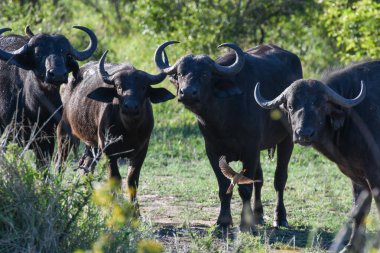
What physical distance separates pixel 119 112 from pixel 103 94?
0.25 meters

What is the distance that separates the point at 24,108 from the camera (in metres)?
9.47

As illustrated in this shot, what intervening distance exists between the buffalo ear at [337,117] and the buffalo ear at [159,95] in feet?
6.18

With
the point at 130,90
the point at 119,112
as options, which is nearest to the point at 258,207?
the point at 119,112

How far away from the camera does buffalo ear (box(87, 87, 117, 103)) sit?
911cm

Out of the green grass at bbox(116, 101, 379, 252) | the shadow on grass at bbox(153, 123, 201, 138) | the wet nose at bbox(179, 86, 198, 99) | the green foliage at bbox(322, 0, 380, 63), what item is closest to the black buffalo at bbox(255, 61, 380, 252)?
the green grass at bbox(116, 101, 379, 252)

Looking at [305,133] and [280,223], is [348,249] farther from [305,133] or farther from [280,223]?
[280,223]

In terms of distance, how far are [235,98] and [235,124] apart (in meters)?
0.27

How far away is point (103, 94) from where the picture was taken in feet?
29.9

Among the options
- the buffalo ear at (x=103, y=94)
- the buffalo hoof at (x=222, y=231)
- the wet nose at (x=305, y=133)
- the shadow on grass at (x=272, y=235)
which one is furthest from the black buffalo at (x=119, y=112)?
the wet nose at (x=305, y=133)

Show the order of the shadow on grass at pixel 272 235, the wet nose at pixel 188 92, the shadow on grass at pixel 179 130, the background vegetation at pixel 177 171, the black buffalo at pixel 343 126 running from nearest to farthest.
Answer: the background vegetation at pixel 177 171 < the black buffalo at pixel 343 126 < the shadow on grass at pixel 272 235 < the wet nose at pixel 188 92 < the shadow on grass at pixel 179 130

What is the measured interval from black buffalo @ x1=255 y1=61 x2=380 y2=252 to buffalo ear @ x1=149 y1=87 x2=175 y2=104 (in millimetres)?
1181

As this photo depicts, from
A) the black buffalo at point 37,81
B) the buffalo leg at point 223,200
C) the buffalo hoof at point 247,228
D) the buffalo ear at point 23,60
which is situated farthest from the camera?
the buffalo ear at point 23,60

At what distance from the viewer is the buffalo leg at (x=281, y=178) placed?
937 centimetres

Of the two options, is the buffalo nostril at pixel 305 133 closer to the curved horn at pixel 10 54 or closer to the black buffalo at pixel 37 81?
the black buffalo at pixel 37 81
